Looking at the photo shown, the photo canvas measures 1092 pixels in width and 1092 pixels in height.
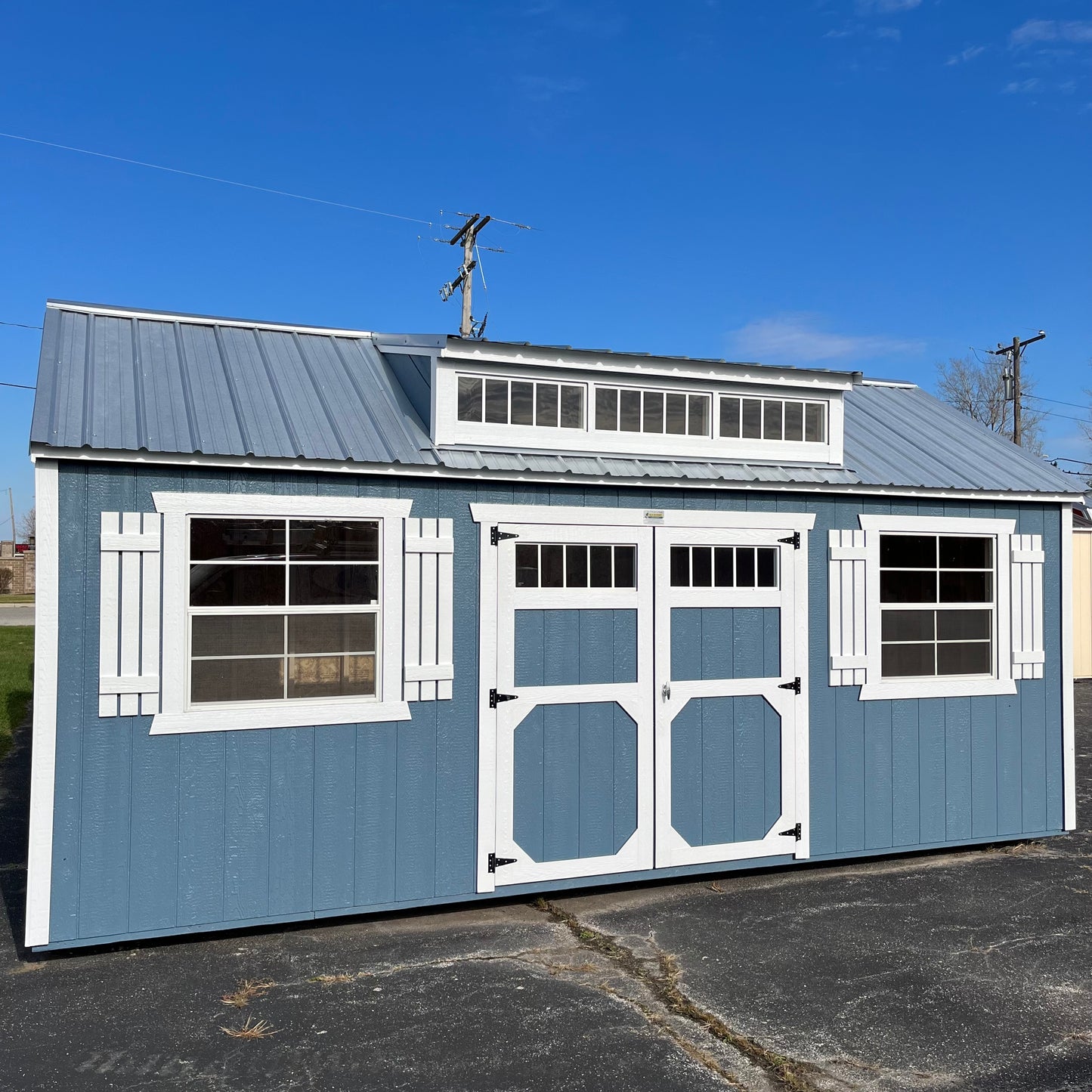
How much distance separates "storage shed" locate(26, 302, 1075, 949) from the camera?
16.7 ft

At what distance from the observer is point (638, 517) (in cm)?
614

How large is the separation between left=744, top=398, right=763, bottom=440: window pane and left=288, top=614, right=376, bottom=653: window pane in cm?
270

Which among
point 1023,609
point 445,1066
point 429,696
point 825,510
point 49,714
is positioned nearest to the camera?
point 445,1066

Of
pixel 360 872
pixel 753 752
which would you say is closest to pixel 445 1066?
pixel 360 872

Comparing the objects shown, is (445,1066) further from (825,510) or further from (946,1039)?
(825,510)

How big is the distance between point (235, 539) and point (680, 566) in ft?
8.50

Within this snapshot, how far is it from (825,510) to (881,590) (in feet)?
2.32

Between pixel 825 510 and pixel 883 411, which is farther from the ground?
pixel 883 411

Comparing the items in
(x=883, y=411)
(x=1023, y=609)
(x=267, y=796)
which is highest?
(x=883, y=411)

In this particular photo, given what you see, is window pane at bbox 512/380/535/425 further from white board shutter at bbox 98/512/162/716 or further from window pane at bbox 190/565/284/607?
white board shutter at bbox 98/512/162/716

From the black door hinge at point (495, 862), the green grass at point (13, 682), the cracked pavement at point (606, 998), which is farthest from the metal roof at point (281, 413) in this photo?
the green grass at point (13, 682)

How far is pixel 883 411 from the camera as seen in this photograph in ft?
27.5

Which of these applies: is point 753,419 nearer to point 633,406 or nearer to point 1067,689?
point 633,406

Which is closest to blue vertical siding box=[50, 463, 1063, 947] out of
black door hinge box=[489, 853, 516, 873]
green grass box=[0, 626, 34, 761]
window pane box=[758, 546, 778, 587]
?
black door hinge box=[489, 853, 516, 873]
